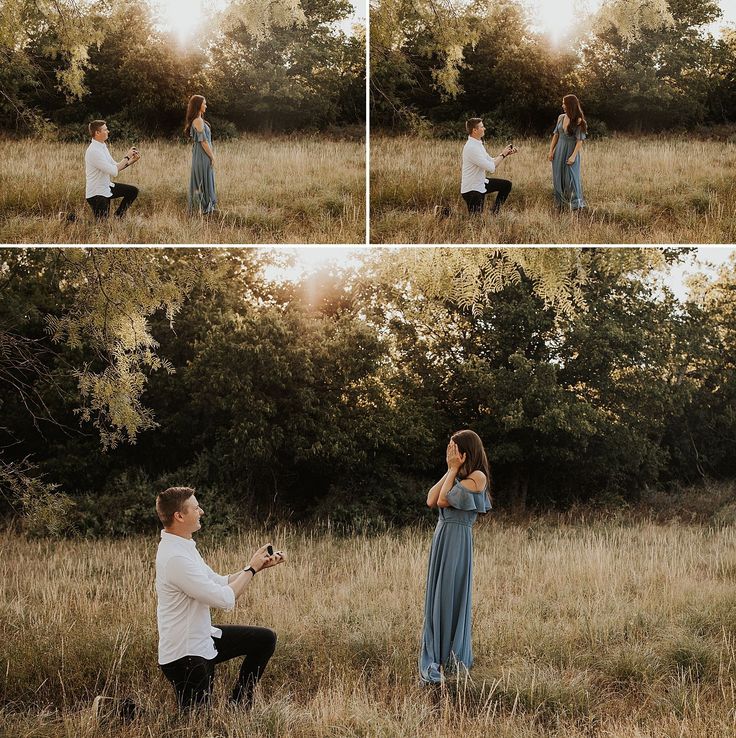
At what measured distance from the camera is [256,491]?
12953 millimetres

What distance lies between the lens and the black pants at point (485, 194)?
741cm

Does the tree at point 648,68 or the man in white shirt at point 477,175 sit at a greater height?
the tree at point 648,68

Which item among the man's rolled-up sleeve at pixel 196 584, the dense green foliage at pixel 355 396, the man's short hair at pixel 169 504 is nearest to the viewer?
the man's rolled-up sleeve at pixel 196 584

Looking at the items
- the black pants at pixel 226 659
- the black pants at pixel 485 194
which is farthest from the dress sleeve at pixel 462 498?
the black pants at pixel 485 194

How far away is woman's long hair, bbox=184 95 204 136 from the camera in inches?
297

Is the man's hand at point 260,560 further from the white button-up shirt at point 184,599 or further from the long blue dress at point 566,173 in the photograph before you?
the long blue dress at point 566,173

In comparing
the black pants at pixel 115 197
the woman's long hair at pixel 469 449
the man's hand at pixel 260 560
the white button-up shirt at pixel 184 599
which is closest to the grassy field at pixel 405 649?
the white button-up shirt at pixel 184 599

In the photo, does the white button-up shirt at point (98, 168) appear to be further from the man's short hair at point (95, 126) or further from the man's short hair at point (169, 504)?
the man's short hair at point (169, 504)

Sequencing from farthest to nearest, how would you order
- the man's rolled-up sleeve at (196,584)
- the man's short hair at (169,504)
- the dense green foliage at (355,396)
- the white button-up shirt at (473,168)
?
1. the dense green foliage at (355,396)
2. the white button-up shirt at (473,168)
3. the man's short hair at (169,504)
4. the man's rolled-up sleeve at (196,584)

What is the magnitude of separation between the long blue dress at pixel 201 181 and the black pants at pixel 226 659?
14.8 feet

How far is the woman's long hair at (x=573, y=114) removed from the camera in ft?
24.6

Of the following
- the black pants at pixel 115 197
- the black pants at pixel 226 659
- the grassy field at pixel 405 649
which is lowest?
the grassy field at pixel 405 649

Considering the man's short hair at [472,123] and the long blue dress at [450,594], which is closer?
the long blue dress at [450,594]

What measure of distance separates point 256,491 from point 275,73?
711 cm
